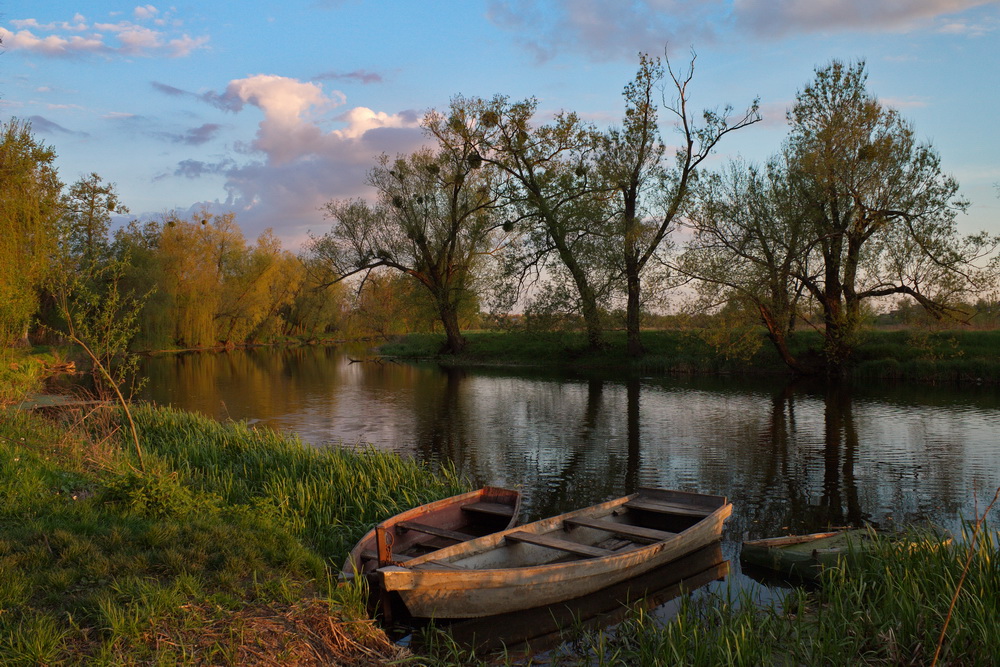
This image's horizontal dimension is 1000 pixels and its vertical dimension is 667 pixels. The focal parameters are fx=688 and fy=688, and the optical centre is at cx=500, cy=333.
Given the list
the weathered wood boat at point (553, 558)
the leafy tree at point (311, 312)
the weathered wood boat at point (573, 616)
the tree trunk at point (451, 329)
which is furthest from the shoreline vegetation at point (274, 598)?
the leafy tree at point (311, 312)

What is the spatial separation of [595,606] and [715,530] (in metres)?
2.20

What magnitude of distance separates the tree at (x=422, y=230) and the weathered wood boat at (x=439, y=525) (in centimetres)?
3208

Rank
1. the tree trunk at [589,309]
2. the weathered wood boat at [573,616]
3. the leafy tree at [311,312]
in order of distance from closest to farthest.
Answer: the weathered wood boat at [573,616] < the tree trunk at [589,309] < the leafy tree at [311,312]

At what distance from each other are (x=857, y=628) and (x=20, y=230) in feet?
69.3

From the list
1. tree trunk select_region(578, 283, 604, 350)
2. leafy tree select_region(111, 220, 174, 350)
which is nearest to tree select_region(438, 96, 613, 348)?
tree trunk select_region(578, 283, 604, 350)

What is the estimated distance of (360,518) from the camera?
8.84 meters

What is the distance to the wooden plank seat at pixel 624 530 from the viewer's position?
7574mm

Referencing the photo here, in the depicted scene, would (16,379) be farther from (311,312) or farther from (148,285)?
(311,312)

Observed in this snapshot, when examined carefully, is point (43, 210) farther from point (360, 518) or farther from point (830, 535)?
point (830, 535)

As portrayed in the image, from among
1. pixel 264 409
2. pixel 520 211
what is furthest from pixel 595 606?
pixel 520 211

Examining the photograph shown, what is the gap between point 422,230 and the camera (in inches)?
1582

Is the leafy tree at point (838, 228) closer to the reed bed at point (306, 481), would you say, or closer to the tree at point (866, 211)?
the tree at point (866, 211)

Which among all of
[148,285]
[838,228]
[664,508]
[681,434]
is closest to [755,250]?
[838,228]

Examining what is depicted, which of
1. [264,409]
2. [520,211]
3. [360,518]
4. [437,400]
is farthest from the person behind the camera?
[520,211]
